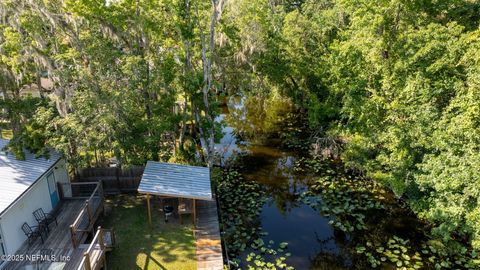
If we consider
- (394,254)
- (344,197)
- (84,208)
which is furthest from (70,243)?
(344,197)

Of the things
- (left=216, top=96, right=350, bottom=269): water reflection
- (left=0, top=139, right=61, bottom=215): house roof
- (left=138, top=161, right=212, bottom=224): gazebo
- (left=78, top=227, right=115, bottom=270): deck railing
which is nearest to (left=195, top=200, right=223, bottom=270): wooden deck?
(left=138, top=161, right=212, bottom=224): gazebo

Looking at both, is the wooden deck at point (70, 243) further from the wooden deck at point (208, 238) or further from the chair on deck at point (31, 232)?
the wooden deck at point (208, 238)

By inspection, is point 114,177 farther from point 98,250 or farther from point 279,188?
point 279,188

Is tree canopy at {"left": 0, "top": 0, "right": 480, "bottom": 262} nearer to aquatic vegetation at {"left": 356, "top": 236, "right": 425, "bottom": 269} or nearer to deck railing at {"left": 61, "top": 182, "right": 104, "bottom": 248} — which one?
aquatic vegetation at {"left": 356, "top": 236, "right": 425, "bottom": 269}

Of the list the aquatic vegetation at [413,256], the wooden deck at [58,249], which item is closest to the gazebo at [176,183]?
the wooden deck at [58,249]

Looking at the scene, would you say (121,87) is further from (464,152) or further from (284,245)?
(464,152)

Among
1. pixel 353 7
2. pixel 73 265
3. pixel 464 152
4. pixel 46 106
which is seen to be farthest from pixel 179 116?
pixel 464 152
